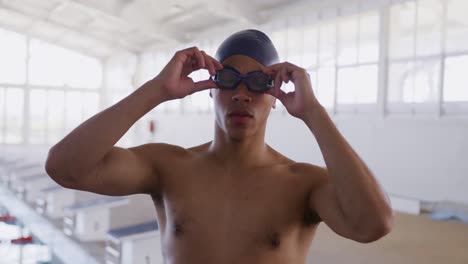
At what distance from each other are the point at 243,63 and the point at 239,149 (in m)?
0.29

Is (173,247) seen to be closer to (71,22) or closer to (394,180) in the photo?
(394,180)

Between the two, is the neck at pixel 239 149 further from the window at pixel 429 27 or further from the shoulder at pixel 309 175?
the window at pixel 429 27

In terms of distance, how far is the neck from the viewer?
62.5 inches

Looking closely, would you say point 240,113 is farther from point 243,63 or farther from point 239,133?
point 243,63

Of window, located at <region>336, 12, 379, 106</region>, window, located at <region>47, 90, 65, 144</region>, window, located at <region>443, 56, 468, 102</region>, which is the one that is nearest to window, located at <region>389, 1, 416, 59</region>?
window, located at <region>336, 12, 379, 106</region>

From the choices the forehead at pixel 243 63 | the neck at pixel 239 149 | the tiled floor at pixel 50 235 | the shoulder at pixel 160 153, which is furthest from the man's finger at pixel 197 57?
the tiled floor at pixel 50 235

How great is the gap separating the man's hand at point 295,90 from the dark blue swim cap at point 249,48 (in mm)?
140

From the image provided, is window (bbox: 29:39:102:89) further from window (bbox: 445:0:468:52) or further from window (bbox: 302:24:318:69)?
window (bbox: 445:0:468:52)

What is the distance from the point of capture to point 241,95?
57.2 inches

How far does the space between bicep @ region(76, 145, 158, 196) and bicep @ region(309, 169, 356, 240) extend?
0.56 m

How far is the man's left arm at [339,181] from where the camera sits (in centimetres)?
123

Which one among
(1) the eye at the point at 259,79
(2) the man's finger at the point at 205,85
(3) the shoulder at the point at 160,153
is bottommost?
(3) the shoulder at the point at 160,153

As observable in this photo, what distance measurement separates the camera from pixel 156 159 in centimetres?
165

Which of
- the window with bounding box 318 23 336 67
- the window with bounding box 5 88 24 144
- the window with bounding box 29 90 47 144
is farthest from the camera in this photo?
the window with bounding box 29 90 47 144
